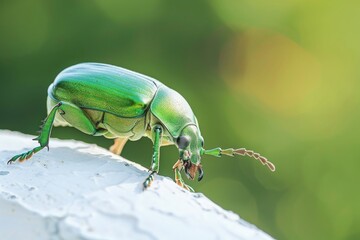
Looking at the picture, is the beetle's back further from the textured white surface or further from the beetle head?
the textured white surface

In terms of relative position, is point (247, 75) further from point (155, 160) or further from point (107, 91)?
point (155, 160)

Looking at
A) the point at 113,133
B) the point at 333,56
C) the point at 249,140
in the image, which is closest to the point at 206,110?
the point at 249,140

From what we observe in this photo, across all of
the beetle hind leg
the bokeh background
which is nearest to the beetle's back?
the beetle hind leg

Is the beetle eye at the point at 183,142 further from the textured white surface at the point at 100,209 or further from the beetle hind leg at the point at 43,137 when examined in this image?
the textured white surface at the point at 100,209

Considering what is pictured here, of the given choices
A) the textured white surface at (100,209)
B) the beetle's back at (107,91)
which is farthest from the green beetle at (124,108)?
the textured white surface at (100,209)

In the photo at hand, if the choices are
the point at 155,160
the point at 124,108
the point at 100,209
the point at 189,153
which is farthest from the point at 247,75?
the point at 100,209

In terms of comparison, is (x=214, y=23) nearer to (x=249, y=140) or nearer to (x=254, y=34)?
(x=254, y=34)
